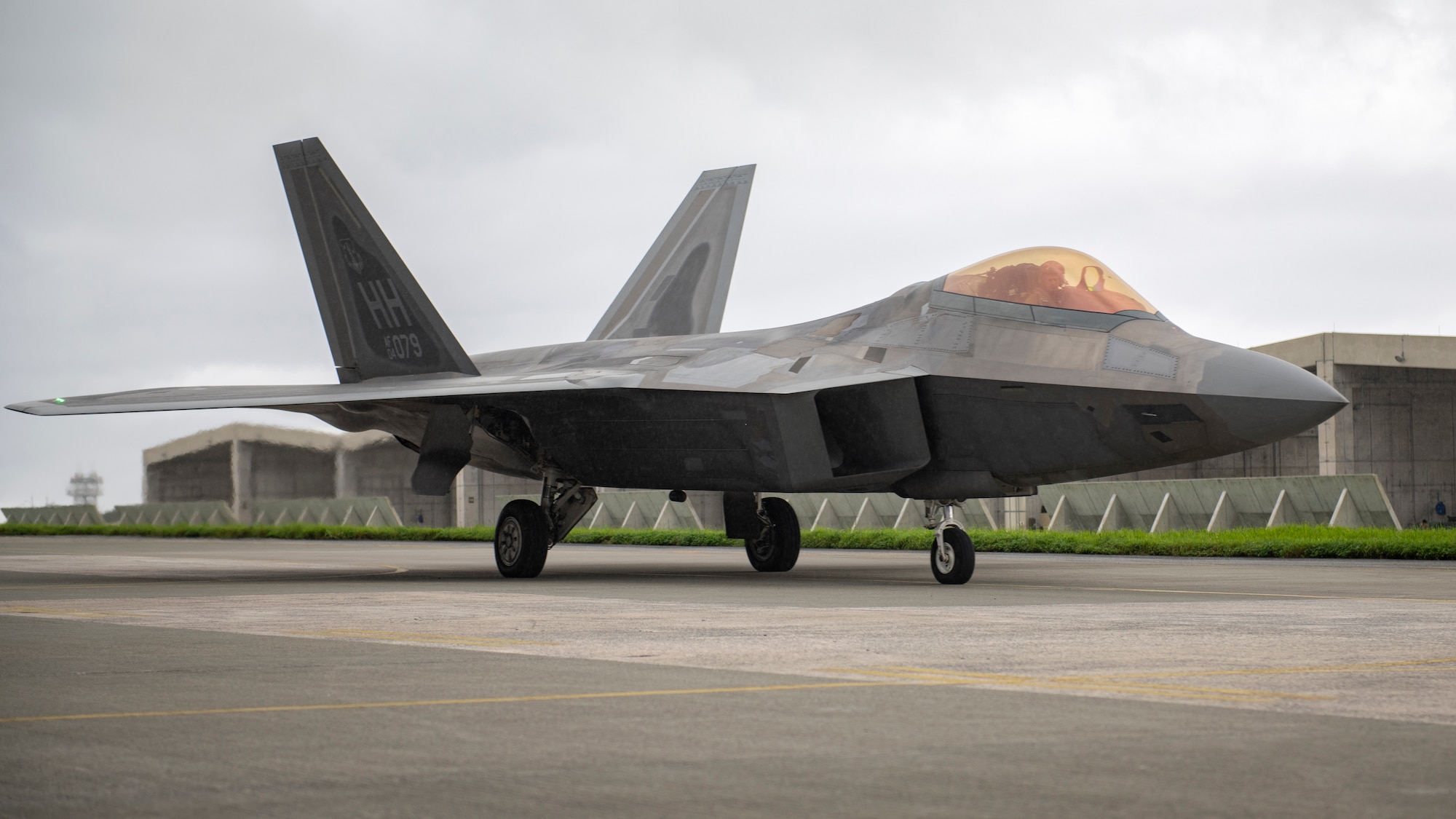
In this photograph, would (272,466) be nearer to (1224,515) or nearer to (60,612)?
(1224,515)

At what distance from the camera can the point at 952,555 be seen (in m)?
13.3

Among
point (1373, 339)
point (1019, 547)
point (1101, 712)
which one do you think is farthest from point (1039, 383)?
point (1373, 339)

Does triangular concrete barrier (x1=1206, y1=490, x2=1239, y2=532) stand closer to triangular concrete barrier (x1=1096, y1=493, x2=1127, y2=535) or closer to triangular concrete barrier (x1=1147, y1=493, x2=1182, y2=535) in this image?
triangular concrete barrier (x1=1147, y1=493, x2=1182, y2=535)

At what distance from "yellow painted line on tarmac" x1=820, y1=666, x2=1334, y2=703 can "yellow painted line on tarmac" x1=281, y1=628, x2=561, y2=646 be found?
2.09 meters

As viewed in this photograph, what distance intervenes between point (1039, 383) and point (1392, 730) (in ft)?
27.9

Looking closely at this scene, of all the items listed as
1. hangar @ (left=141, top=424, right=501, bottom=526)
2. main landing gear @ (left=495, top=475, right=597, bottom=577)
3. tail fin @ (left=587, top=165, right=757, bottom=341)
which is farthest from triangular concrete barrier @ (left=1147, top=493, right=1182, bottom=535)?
hangar @ (left=141, top=424, right=501, bottom=526)

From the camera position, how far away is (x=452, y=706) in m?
4.93

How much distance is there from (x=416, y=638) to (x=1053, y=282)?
764 centimetres

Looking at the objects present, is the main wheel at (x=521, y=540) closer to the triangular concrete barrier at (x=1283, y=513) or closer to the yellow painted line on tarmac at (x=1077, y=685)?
the yellow painted line on tarmac at (x=1077, y=685)

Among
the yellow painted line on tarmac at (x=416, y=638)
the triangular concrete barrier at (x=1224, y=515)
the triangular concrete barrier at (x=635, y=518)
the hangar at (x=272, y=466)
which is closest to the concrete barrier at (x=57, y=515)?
the hangar at (x=272, y=466)

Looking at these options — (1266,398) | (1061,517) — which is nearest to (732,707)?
(1266,398)

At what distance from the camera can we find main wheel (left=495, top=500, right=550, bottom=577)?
51.2 ft

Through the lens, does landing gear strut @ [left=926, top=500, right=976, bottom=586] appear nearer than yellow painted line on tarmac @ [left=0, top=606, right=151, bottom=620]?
No

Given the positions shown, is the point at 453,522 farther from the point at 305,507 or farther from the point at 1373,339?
the point at 1373,339
